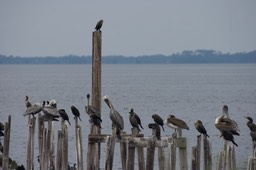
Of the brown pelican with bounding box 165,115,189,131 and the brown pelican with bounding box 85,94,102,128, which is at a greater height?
the brown pelican with bounding box 85,94,102,128

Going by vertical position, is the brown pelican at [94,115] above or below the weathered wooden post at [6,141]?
above

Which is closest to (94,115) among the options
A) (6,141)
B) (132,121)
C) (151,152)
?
(132,121)

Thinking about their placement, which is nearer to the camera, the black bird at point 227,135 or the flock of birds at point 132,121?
the flock of birds at point 132,121

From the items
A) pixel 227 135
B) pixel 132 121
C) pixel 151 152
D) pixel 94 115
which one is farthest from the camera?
pixel 132 121

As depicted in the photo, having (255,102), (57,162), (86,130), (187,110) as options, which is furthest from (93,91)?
(255,102)

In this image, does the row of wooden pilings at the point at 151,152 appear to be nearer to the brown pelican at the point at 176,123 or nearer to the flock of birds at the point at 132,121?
the flock of birds at the point at 132,121

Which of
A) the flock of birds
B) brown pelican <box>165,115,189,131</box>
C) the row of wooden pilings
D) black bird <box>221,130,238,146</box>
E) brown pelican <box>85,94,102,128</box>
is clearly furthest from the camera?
brown pelican <box>165,115,189,131</box>

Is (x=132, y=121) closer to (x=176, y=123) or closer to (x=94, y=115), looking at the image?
(x=94, y=115)

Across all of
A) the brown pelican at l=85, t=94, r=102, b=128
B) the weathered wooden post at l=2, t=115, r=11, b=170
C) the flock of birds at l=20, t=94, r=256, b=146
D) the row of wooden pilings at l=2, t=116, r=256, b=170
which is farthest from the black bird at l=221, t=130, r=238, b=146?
the weathered wooden post at l=2, t=115, r=11, b=170

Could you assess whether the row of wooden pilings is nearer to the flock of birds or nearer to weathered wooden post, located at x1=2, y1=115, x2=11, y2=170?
the flock of birds

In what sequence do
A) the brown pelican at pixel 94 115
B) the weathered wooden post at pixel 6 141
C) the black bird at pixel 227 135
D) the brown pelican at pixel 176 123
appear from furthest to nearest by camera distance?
the brown pelican at pixel 176 123 < the weathered wooden post at pixel 6 141 < the brown pelican at pixel 94 115 < the black bird at pixel 227 135

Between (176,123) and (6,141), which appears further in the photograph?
(176,123)

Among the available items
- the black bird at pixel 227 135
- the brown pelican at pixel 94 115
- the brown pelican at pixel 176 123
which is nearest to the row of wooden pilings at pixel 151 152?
the black bird at pixel 227 135

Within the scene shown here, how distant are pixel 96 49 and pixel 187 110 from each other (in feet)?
135
